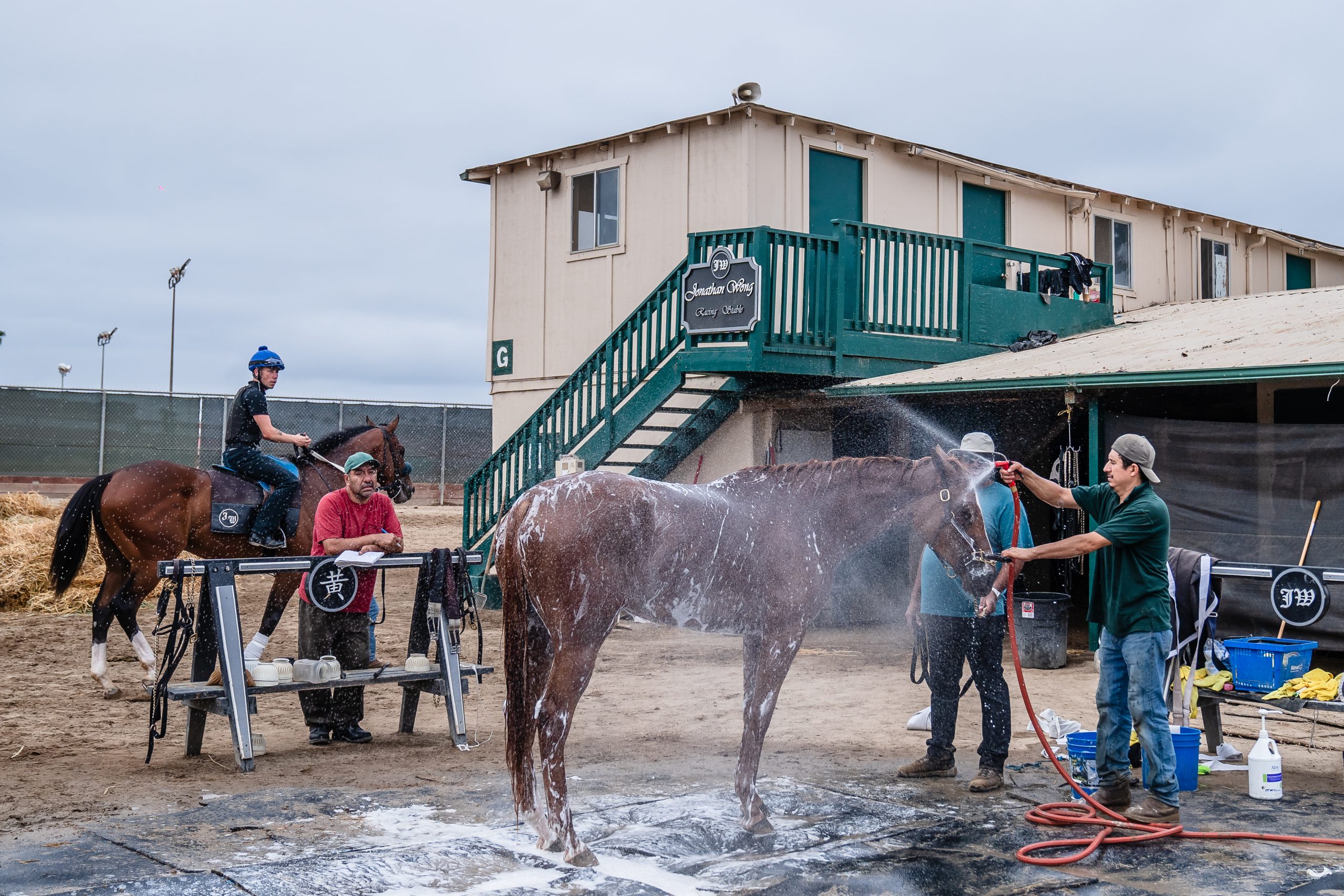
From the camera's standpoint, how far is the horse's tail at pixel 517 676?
222 inches

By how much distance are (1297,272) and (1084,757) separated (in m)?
20.2

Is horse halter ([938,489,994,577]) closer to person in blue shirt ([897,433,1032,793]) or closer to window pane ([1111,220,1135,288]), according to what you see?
person in blue shirt ([897,433,1032,793])

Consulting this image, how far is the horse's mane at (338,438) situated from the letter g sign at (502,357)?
8.03 m

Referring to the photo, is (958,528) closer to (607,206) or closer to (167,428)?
(607,206)

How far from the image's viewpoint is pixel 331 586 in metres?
7.59

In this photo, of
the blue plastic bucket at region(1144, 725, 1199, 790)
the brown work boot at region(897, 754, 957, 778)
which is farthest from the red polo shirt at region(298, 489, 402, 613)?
the blue plastic bucket at region(1144, 725, 1199, 790)

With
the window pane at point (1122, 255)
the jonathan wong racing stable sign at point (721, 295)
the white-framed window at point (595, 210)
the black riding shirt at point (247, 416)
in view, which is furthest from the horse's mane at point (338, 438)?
the window pane at point (1122, 255)

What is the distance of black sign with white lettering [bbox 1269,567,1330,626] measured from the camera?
295 inches

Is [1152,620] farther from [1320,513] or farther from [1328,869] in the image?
[1320,513]

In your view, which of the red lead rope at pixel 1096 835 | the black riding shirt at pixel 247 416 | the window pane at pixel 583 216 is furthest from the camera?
the window pane at pixel 583 216

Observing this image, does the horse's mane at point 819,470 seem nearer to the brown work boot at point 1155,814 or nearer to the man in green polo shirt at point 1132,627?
the man in green polo shirt at point 1132,627

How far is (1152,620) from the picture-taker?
612 centimetres

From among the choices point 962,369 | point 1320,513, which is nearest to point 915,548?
point 962,369

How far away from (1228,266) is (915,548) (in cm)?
1160
